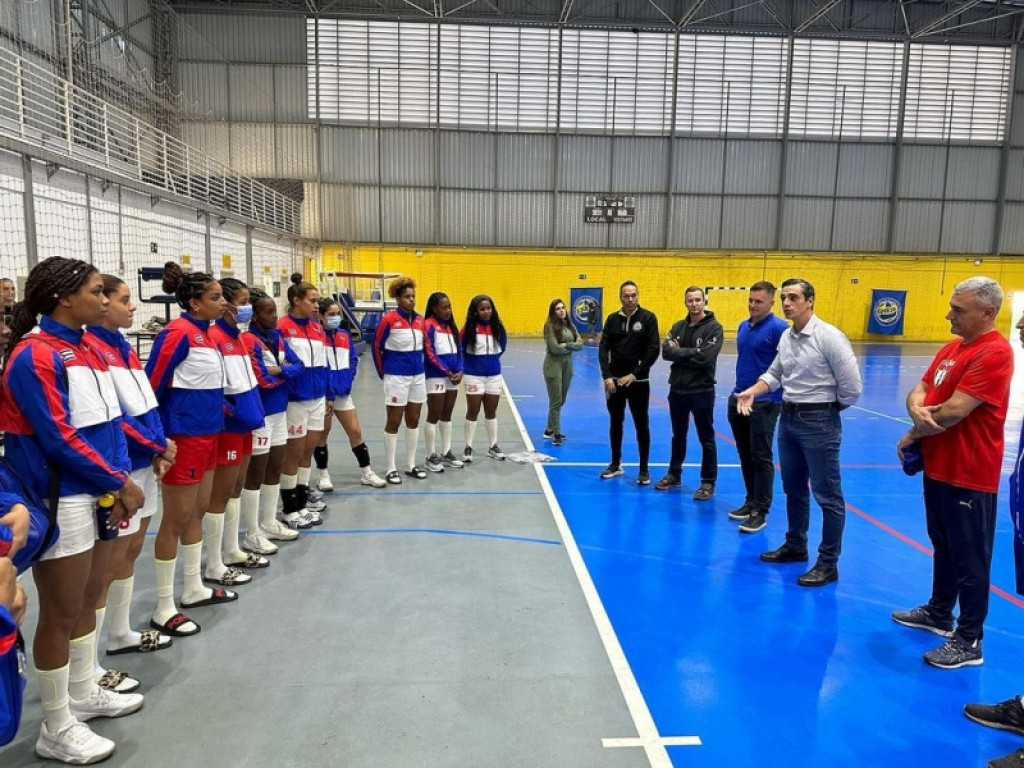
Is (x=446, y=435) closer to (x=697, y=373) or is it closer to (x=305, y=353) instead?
(x=305, y=353)

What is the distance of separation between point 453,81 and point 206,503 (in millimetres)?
23126

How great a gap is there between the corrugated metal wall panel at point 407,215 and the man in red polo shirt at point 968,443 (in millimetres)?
22638

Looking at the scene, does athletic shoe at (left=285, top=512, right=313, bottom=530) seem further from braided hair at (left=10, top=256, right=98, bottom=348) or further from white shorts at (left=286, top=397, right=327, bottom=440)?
braided hair at (left=10, top=256, right=98, bottom=348)

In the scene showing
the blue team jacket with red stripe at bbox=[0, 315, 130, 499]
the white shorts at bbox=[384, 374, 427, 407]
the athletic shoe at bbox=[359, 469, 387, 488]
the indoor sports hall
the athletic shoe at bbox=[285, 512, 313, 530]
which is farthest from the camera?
the white shorts at bbox=[384, 374, 427, 407]

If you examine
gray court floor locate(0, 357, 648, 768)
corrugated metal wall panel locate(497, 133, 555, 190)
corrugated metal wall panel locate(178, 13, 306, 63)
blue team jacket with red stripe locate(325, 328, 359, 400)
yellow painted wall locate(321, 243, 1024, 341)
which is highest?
corrugated metal wall panel locate(178, 13, 306, 63)

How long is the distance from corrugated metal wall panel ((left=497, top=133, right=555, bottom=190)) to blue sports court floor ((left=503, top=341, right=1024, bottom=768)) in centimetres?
1950

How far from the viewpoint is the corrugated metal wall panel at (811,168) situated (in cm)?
2461

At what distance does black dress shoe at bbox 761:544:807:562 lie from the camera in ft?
16.0

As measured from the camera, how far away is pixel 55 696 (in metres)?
2.68

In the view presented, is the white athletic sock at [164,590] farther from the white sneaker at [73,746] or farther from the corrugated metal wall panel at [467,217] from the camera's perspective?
the corrugated metal wall panel at [467,217]

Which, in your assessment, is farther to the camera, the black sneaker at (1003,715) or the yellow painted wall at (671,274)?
the yellow painted wall at (671,274)

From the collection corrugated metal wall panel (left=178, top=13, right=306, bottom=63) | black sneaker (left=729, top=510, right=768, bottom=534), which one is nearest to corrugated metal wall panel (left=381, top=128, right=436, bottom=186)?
corrugated metal wall panel (left=178, top=13, right=306, bottom=63)

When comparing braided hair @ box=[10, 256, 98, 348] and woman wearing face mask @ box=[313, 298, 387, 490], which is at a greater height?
braided hair @ box=[10, 256, 98, 348]

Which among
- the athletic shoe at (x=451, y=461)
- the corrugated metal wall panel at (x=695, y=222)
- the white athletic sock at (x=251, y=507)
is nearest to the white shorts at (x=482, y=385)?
the athletic shoe at (x=451, y=461)
